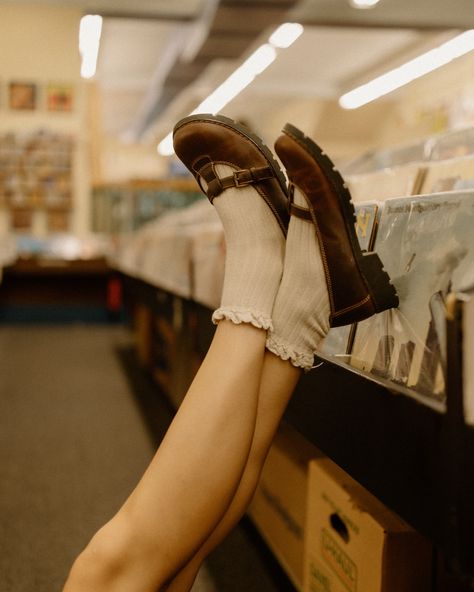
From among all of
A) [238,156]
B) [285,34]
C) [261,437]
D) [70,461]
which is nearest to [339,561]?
[261,437]

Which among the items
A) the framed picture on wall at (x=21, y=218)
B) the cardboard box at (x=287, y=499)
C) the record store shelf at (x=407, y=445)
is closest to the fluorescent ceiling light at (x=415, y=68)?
the framed picture on wall at (x=21, y=218)

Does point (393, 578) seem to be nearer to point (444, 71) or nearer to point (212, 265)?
point (212, 265)

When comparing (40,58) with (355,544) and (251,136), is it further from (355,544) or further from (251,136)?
(355,544)

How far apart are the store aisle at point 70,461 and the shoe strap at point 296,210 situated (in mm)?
760

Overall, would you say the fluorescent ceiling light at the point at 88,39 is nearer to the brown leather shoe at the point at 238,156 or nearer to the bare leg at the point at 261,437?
the brown leather shoe at the point at 238,156

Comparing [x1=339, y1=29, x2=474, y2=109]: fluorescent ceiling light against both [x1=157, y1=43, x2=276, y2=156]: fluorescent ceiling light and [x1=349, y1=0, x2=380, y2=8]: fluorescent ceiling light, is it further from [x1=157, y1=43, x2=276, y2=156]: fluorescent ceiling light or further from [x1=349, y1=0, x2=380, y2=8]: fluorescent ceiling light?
[x1=157, y1=43, x2=276, y2=156]: fluorescent ceiling light

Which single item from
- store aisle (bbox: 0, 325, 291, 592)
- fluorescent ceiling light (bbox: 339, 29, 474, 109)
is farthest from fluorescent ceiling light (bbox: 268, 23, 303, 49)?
store aisle (bbox: 0, 325, 291, 592)

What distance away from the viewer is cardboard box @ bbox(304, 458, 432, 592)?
0.86 m

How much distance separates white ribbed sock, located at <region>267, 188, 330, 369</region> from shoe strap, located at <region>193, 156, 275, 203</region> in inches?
3.6

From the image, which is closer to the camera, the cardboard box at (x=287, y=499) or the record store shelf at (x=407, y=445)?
the record store shelf at (x=407, y=445)

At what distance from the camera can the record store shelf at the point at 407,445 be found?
610mm

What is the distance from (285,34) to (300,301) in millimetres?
5721

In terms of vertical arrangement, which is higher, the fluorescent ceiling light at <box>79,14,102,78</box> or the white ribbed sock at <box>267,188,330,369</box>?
the fluorescent ceiling light at <box>79,14,102,78</box>

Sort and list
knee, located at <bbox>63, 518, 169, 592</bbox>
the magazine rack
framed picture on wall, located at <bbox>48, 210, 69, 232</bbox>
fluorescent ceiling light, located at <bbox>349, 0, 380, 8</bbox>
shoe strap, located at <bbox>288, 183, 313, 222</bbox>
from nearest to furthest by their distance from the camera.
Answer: the magazine rack < knee, located at <bbox>63, 518, 169, 592</bbox> < shoe strap, located at <bbox>288, 183, 313, 222</bbox> < fluorescent ceiling light, located at <bbox>349, 0, 380, 8</bbox> < framed picture on wall, located at <bbox>48, 210, 69, 232</bbox>
